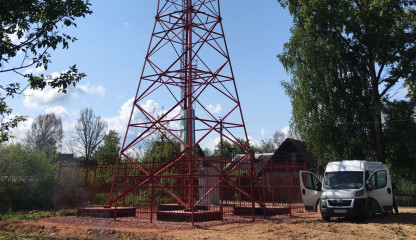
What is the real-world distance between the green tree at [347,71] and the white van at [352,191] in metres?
10.4

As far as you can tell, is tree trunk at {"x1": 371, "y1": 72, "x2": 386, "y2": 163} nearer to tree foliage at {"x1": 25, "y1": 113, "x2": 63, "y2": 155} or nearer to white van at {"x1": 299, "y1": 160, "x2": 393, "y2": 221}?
white van at {"x1": 299, "y1": 160, "x2": 393, "y2": 221}

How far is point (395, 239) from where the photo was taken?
10.4 m

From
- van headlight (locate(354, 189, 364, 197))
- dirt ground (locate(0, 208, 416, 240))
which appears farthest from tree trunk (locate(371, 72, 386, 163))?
van headlight (locate(354, 189, 364, 197))

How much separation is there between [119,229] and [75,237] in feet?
4.66

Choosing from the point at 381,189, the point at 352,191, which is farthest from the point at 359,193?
the point at 381,189

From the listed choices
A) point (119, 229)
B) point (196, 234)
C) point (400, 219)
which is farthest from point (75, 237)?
point (400, 219)

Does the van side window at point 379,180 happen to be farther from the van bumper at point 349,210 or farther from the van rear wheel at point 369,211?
the van bumper at point 349,210

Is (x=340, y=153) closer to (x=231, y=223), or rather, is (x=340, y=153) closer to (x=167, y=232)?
(x=231, y=223)

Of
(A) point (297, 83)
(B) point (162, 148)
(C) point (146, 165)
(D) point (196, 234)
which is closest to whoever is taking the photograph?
(D) point (196, 234)

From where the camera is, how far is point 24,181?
20703mm

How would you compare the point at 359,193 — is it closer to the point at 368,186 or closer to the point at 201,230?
the point at 368,186

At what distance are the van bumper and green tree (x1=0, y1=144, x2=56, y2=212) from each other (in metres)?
14.9

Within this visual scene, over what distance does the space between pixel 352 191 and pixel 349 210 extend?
0.78 metres

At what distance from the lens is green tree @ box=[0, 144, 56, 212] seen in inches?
802
